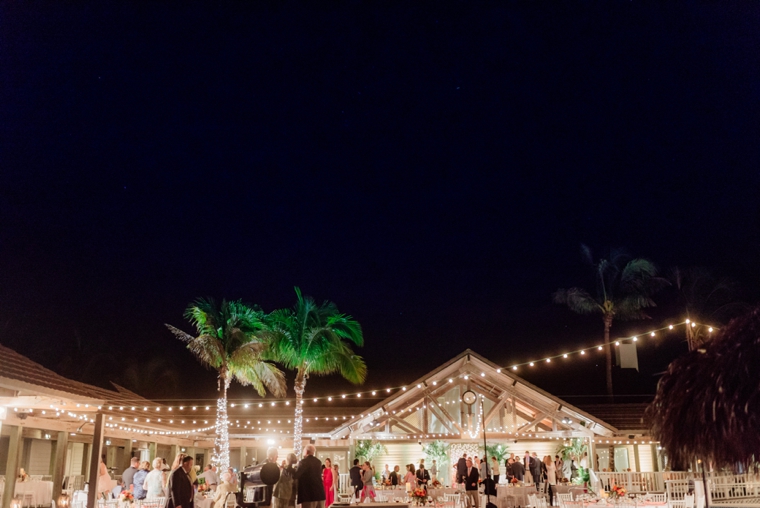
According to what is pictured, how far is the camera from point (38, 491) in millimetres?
20000

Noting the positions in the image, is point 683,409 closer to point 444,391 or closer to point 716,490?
point 716,490

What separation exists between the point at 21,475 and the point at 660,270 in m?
34.1

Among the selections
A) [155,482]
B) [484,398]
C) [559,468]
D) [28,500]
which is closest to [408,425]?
[484,398]

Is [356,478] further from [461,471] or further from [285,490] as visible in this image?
[285,490]

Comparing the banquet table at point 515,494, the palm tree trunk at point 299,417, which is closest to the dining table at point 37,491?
Answer: the palm tree trunk at point 299,417

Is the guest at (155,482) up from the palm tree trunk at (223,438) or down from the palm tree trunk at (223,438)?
down

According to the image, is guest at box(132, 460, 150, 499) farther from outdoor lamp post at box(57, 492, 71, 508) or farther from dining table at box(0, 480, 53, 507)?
dining table at box(0, 480, 53, 507)

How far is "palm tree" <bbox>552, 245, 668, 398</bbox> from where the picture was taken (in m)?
39.4

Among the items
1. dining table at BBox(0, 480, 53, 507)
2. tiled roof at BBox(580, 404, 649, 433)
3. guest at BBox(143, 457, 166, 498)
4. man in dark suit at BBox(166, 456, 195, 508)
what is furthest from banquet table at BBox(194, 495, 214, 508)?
tiled roof at BBox(580, 404, 649, 433)

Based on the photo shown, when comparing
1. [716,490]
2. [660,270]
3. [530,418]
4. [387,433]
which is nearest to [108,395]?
[387,433]

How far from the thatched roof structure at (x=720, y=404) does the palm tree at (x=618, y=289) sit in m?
34.9

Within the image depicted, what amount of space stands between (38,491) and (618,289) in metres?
31.0

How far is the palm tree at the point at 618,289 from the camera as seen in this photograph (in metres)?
39.4

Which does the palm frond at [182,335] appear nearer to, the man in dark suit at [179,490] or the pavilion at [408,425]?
the pavilion at [408,425]
